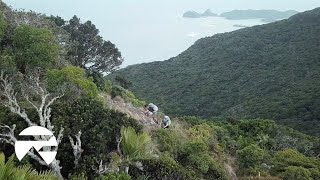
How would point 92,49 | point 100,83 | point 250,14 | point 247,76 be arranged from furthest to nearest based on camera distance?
point 250,14 < point 247,76 < point 92,49 < point 100,83

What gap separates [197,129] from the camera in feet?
55.1

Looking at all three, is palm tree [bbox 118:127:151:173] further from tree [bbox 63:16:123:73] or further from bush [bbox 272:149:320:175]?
tree [bbox 63:16:123:73]

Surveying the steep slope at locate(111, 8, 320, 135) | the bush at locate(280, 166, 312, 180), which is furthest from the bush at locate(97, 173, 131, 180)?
the steep slope at locate(111, 8, 320, 135)

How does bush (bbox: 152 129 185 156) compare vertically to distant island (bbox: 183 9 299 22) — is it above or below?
below

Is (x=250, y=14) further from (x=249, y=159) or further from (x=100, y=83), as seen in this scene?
(x=249, y=159)

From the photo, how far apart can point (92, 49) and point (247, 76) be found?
36673 millimetres

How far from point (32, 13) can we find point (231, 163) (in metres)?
9.33

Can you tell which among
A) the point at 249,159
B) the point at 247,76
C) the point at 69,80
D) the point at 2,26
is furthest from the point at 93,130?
the point at 247,76

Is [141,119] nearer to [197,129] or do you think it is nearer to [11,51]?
[197,129]

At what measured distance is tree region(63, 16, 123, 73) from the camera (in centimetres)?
1939

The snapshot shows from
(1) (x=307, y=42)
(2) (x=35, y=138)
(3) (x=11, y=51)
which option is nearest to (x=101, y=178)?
(2) (x=35, y=138)

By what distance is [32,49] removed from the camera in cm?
1302

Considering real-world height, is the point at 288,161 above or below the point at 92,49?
below

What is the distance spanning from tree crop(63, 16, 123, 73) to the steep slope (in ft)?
67.2
